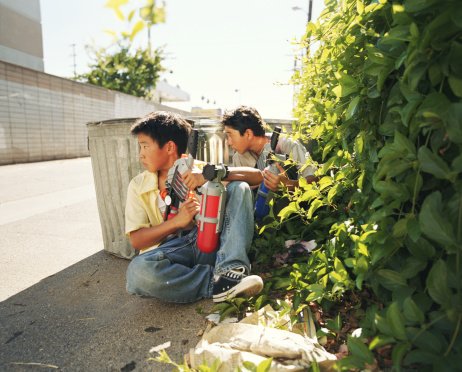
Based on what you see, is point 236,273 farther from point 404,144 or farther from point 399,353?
point 404,144

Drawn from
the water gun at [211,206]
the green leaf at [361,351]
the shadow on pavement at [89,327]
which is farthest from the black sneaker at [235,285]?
the green leaf at [361,351]

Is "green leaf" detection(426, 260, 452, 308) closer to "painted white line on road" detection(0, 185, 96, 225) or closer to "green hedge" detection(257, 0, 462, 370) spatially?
"green hedge" detection(257, 0, 462, 370)

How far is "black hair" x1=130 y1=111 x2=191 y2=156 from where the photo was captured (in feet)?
6.77

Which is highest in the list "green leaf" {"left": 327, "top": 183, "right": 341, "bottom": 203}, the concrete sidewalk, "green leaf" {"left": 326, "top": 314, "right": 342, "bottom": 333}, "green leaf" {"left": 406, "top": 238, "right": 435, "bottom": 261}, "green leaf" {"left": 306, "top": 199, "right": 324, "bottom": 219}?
"green leaf" {"left": 327, "top": 183, "right": 341, "bottom": 203}

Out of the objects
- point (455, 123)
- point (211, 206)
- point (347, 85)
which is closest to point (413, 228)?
point (455, 123)

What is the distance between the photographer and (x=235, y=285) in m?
1.67

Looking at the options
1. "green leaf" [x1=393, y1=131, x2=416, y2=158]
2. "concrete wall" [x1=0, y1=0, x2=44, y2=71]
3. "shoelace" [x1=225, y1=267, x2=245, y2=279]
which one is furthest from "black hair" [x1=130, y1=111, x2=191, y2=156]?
"concrete wall" [x1=0, y1=0, x2=44, y2=71]

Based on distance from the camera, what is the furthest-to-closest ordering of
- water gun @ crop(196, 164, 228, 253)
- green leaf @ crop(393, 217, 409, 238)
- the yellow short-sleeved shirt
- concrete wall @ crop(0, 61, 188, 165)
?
1. concrete wall @ crop(0, 61, 188, 165)
2. the yellow short-sleeved shirt
3. water gun @ crop(196, 164, 228, 253)
4. green leaf @ crop(393, 217, 409, 238)

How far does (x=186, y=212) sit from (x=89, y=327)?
0.76 meters

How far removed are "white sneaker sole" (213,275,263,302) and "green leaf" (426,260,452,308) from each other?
36.6 inches

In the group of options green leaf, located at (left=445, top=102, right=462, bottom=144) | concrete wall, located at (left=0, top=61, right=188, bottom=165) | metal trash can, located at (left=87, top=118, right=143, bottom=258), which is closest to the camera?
green leaf, located at (left=445, top=102, right=462, bottom=144)

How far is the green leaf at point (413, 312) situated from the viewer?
2.65 feet

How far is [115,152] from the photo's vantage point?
2334 millimetres

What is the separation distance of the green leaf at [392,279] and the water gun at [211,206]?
40.1 inches
